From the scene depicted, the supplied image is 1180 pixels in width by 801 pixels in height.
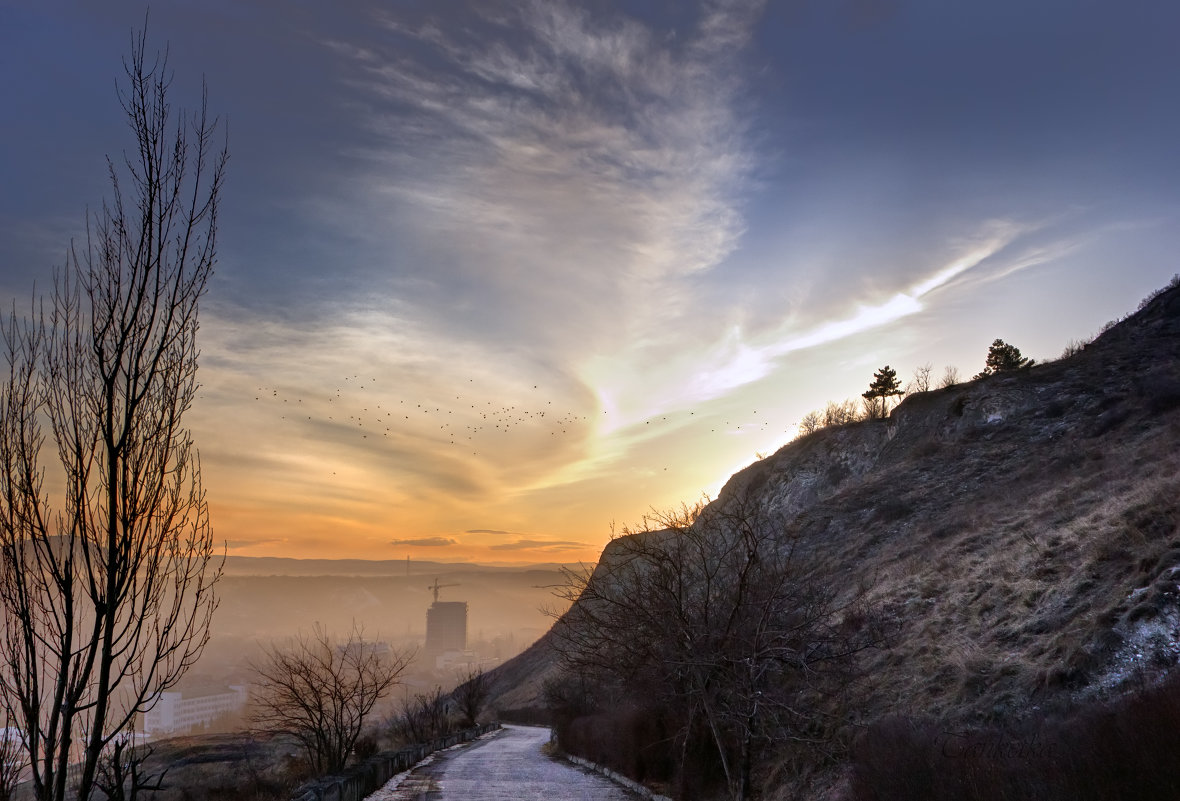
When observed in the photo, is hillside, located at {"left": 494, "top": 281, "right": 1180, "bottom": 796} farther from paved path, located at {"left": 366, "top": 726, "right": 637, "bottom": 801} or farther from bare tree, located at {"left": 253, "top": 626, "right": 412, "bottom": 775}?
bare tree, located at {"left": 253, "top": 626, "right": 412, "bottom": 775}

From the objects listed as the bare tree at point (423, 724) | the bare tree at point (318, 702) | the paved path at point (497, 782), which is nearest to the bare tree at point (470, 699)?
the bare tree at point (423, 724)

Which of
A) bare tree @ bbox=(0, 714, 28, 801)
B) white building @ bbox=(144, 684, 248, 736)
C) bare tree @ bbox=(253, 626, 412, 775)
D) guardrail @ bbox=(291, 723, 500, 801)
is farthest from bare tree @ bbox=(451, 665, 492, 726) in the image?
white building @ bbox=(144, 684, 248, 736)

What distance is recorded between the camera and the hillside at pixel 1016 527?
1366 cm

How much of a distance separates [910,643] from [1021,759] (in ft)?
41.2

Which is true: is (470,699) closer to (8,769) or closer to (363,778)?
(363,778)

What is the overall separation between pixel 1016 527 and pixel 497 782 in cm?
1925

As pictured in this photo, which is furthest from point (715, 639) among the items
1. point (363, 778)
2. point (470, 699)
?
point (470, 699)

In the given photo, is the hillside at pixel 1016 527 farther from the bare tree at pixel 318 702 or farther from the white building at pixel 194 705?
the white building at pixel 194 705

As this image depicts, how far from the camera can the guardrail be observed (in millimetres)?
11398

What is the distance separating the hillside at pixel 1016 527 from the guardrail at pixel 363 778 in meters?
10.7

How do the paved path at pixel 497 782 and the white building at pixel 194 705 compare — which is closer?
the paved path at pixel 497 782

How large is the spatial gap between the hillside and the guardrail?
1068 cm

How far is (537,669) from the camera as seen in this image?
9712 cm

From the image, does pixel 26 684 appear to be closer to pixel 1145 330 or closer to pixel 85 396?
pixel 85 396
